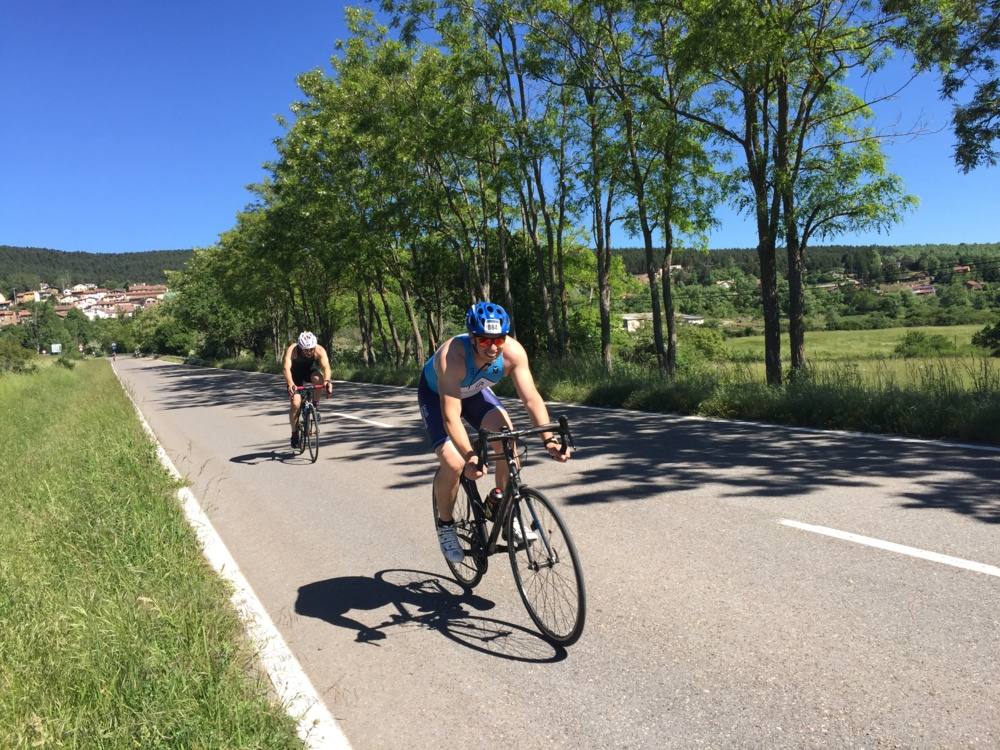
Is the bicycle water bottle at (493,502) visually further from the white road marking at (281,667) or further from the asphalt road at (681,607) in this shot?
the white road marking at (281,667)

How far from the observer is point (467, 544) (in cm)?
444

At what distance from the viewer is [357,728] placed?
2.95 metres

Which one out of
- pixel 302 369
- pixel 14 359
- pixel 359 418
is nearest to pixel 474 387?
pixel 302 369

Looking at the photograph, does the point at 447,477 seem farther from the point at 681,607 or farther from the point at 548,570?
the point at 681,607

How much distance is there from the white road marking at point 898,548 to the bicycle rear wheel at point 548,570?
2287 mm

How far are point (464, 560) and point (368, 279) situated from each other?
27.0 meters

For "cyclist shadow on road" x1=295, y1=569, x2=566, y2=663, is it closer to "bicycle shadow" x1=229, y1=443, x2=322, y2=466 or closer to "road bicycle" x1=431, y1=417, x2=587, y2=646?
"road bicycle" x1=431, y1=417, x2=587, y2=646

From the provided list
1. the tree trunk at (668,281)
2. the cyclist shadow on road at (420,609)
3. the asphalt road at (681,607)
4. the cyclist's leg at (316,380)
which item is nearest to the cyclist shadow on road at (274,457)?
the cyclist's leg at (316,380)

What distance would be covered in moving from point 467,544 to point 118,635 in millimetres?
2006

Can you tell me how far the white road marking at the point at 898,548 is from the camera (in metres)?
3.99

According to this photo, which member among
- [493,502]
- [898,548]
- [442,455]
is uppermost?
[442,455]

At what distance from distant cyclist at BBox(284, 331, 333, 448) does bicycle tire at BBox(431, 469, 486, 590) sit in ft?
18.4

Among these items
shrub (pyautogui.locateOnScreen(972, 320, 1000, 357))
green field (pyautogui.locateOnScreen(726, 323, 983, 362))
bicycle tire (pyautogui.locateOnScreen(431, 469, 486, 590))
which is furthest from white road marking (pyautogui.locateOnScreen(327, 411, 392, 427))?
shrub (pyautogui.locateOnScreen(972, 320, 1000, 357))

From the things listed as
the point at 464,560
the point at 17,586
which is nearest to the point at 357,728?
the point at 464,560
